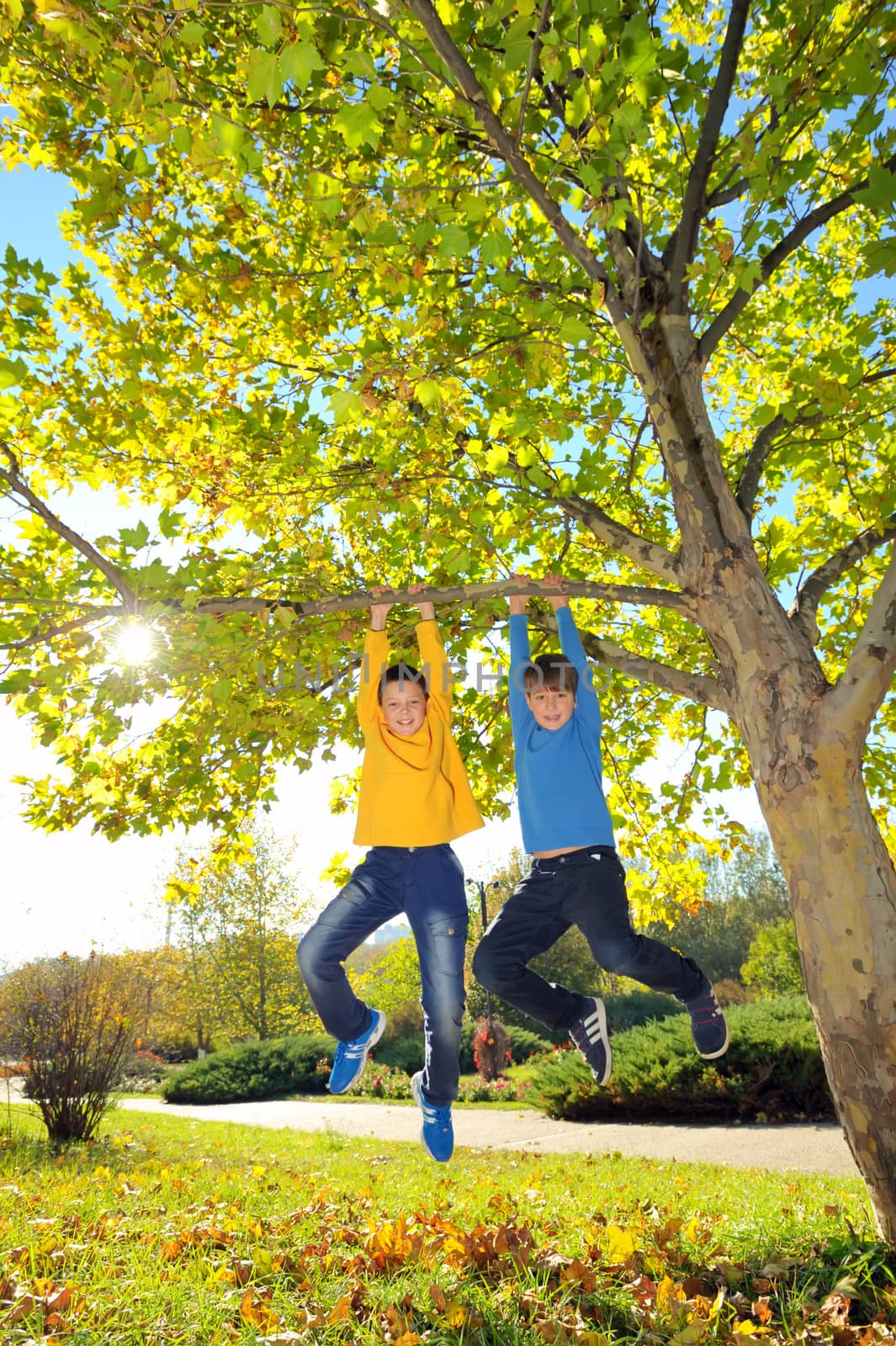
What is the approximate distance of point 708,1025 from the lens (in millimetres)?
4148

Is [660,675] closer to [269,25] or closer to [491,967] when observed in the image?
[491,967]

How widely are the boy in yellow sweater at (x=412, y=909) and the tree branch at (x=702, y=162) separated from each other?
2.99m

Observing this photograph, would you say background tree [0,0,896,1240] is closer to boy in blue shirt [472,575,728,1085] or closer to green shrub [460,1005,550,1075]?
boy in blue shirt [472,575,728,1085]

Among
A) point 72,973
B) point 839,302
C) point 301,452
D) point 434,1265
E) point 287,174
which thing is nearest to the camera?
point 434,1265

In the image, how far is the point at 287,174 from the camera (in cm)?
652

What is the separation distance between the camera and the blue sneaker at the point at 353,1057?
12.7 ft

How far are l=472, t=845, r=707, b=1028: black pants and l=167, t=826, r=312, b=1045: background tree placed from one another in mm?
24690

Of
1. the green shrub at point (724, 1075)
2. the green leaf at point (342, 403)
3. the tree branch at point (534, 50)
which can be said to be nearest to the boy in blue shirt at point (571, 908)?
the green leaf at point (342, 403)

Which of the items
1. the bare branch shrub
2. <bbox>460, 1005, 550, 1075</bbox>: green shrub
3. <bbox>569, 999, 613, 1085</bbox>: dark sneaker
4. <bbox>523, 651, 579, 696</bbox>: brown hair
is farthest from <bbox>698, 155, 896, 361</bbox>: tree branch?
<bbox>460, 1005, 550, 1075</bbox>: green shrub

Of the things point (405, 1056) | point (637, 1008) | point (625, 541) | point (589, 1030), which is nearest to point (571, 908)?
point (589, 1030)

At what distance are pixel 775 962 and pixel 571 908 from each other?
1017 inches

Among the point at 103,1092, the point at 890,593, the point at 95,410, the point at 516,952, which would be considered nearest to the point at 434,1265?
the point at 516,952

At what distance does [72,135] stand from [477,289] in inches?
122

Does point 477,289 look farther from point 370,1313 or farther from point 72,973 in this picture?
point 72,973
